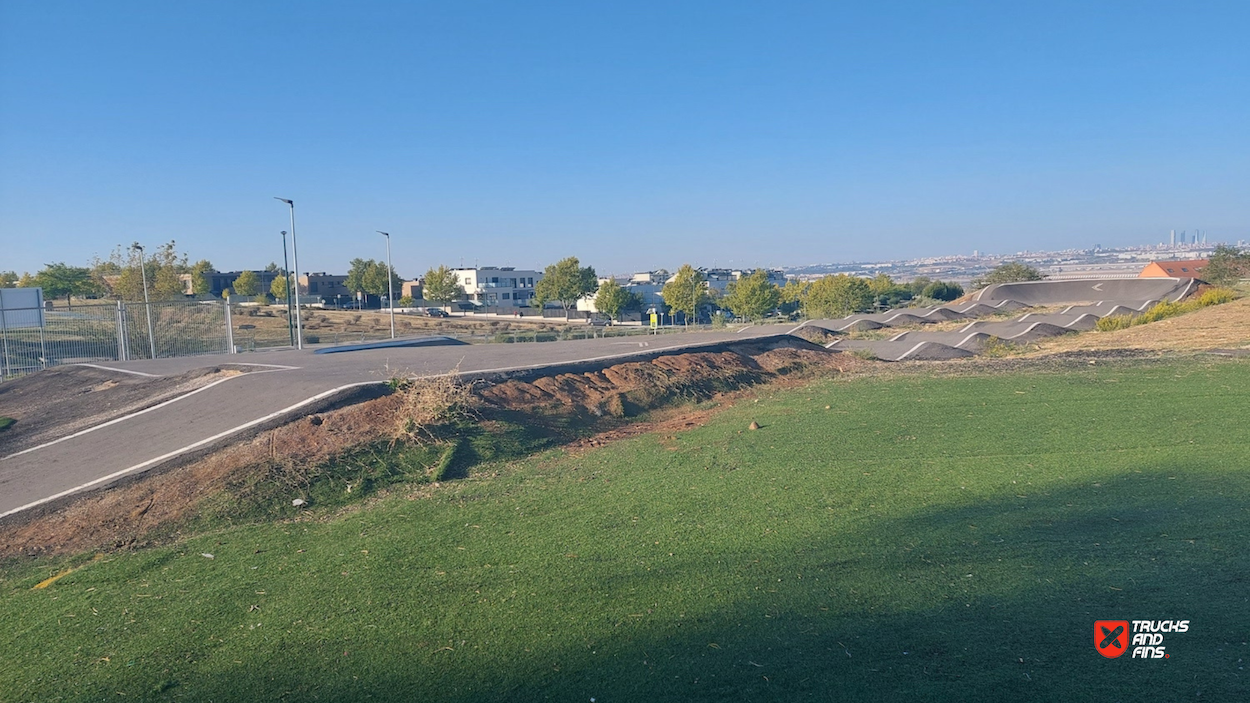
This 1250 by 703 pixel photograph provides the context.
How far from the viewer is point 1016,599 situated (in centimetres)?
542

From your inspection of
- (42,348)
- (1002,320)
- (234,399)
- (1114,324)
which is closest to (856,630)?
(234,399)

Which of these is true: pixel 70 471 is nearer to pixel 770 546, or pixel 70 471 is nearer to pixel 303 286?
pixel 770 546

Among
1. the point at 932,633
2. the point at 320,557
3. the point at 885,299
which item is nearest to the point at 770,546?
the point at 932,633

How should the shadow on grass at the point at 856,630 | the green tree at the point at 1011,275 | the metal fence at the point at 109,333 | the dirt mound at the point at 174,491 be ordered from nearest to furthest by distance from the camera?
the shadow on grass at the point at 856,630
the dirt mound at the point at 174,491
the metal fence at the point at 109,333
the green tree at the point at 1011,275

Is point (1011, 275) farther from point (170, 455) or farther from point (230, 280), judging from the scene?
point (230, 280)

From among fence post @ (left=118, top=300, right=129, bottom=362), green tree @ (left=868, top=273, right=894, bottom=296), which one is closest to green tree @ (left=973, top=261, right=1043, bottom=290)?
green tree @ (left=868, top=273, right=894, bottom=296)

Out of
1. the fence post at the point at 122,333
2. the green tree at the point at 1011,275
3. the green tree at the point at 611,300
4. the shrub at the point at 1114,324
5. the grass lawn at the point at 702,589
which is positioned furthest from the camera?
the green tree at the point at 1011,275

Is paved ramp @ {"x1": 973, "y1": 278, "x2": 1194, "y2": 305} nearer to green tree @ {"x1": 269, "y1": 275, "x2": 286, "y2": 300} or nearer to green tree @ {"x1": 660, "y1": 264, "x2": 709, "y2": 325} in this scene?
green tree @ {"x1": 660, "y1": 264, "x2": 709, "y2": 325}

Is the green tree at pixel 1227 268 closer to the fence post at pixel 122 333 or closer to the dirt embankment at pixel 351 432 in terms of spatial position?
the dirt embankment at pixel 351 432

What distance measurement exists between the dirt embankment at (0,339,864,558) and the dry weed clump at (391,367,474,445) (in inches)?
6.0

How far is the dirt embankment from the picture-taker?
26.7 ft

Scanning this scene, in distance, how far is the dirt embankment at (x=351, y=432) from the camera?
8.13 m

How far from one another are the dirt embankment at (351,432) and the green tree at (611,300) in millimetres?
50650

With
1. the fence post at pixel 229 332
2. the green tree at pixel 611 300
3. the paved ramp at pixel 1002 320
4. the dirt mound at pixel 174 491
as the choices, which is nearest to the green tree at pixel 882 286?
the paved ramp at pixel 1002 320
